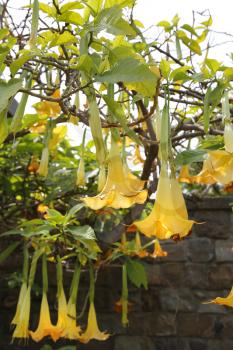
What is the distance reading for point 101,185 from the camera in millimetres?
1021

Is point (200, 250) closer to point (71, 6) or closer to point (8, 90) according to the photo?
point (71, 6)

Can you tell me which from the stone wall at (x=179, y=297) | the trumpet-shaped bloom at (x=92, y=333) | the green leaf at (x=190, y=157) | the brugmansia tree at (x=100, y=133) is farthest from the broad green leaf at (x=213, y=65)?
the stone wall at (x=179, y=297)

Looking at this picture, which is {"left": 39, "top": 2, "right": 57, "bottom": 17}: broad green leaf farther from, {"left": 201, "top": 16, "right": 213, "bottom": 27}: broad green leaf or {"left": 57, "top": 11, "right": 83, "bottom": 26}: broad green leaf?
{"left": 201, "top": 16, "right": 213, "bottom": 27}: broad green leaf

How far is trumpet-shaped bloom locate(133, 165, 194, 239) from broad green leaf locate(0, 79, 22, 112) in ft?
0.90

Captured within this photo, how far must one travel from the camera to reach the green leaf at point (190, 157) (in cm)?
116

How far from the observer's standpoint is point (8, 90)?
2.29ft

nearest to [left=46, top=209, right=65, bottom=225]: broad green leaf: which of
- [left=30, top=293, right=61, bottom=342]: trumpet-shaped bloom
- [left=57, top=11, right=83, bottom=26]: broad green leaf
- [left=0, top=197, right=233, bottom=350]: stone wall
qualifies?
[left=30, top=293, right=61, bottom=342]: trumpet-shaped bloom

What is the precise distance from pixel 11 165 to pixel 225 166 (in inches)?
58.9

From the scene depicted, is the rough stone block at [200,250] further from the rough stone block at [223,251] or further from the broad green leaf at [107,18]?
the broad green leaf at [107,18]

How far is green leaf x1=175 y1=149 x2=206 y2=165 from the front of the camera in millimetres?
1158

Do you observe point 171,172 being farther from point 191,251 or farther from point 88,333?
point 191,251

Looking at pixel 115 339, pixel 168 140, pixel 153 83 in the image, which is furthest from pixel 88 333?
pixel 153 83

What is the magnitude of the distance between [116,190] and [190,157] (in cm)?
39

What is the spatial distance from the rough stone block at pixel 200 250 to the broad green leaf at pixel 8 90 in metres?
2.13
